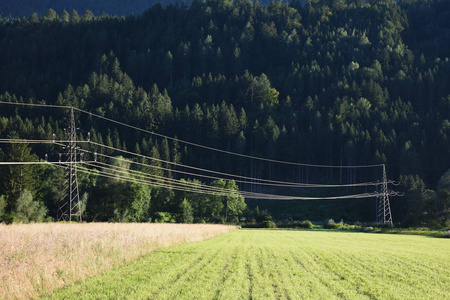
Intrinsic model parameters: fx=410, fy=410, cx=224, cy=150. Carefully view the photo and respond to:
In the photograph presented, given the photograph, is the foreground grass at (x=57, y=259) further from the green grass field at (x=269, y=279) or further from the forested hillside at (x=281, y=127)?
the forested hillside at (x=281, y=127)

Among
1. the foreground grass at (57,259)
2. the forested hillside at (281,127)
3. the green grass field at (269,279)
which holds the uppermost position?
the forested hillside at (281,127)

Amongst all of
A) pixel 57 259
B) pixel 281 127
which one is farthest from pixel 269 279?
pixel 281 127

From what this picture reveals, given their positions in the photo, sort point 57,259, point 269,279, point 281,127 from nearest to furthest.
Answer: point 269,279 < point 57,259 < point 281,127

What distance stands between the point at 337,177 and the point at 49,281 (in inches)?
4585

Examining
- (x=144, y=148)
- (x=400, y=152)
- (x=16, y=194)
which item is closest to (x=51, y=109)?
(x=144, y=148)

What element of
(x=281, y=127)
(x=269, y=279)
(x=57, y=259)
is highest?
(x=281, y=127)

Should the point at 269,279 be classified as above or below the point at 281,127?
below

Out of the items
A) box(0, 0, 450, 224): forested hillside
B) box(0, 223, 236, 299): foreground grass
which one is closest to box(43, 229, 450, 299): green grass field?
box(0, 223, 236, 299): foreground grass

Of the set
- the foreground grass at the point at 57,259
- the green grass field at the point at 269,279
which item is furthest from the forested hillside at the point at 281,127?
the green grass field at the point at 269,279

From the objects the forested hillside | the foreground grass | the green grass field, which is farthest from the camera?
the forested hillside

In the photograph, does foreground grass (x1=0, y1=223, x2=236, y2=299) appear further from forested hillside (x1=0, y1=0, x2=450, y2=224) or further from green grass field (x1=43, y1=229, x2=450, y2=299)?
forested hillside (x1=0, y1=0, x2=450, y2=224)

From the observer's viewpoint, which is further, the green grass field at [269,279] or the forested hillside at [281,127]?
the forested hillside at [281,127]

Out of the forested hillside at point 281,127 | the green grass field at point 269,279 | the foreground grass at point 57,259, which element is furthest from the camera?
the forested hillside at point 281,127

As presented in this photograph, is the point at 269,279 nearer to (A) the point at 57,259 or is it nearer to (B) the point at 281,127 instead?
(A) the point at 57,259
